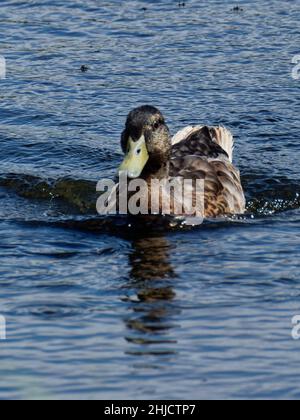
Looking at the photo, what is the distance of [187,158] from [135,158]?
1152 millimetres

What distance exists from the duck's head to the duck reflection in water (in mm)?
672

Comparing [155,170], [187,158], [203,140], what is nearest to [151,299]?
[155,170]

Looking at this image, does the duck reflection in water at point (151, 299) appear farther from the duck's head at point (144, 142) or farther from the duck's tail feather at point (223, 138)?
the duck's tail feather at point (223, 138)

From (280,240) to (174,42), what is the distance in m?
6.18

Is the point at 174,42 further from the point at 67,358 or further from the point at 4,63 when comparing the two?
the point at 67,358

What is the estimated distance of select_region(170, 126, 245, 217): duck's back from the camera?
39.2 feet

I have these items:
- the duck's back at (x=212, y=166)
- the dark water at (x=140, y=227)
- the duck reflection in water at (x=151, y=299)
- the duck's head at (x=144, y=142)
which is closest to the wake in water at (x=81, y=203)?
the dark water at (x=140, y=227)

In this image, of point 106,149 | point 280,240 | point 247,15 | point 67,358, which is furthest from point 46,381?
point 247,15

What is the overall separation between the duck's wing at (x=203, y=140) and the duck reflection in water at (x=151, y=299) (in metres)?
1.60

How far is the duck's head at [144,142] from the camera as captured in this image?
36.6 ft

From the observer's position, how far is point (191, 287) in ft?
32.6

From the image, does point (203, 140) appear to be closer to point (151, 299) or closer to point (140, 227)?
point (140, 227)

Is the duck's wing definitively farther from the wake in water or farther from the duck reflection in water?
the duck reflection in water

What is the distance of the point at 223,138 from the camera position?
13234 mm
